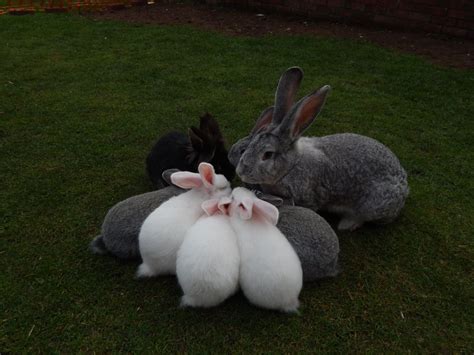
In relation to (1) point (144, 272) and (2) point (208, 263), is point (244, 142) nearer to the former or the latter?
(2) point (208, 263)

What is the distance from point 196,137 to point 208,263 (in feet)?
3.07

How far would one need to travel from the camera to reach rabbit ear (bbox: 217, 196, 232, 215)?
7.20 feet

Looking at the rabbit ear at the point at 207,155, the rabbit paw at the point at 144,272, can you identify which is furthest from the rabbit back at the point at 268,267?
the rabbit ear at the point at 207,155

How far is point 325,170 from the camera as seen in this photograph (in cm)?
257

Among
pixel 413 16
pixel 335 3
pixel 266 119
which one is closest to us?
pixel 266 119

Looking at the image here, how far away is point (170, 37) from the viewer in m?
6.31

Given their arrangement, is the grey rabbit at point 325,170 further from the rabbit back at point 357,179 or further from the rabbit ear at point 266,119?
the rabbit ear at point 266,119

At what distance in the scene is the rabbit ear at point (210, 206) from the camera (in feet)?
7.14

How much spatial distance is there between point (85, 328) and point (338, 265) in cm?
140

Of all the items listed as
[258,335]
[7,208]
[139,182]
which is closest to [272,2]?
[139,182]

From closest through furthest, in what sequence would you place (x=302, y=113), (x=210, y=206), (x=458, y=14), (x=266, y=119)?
1. (x=210, y=206)
2. (x=302, y=113)
3. (x=266, y=119)
4. (x=458, y=14)

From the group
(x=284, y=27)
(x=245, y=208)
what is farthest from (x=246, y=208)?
(x=284, y=27)

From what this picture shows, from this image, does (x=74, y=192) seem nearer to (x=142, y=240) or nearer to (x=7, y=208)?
(x=7, y=208)

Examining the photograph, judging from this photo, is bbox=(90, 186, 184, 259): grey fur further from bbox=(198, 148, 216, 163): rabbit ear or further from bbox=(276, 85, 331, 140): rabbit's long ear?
bbox=(276, 85, 331, 140): rabbit's long ear
